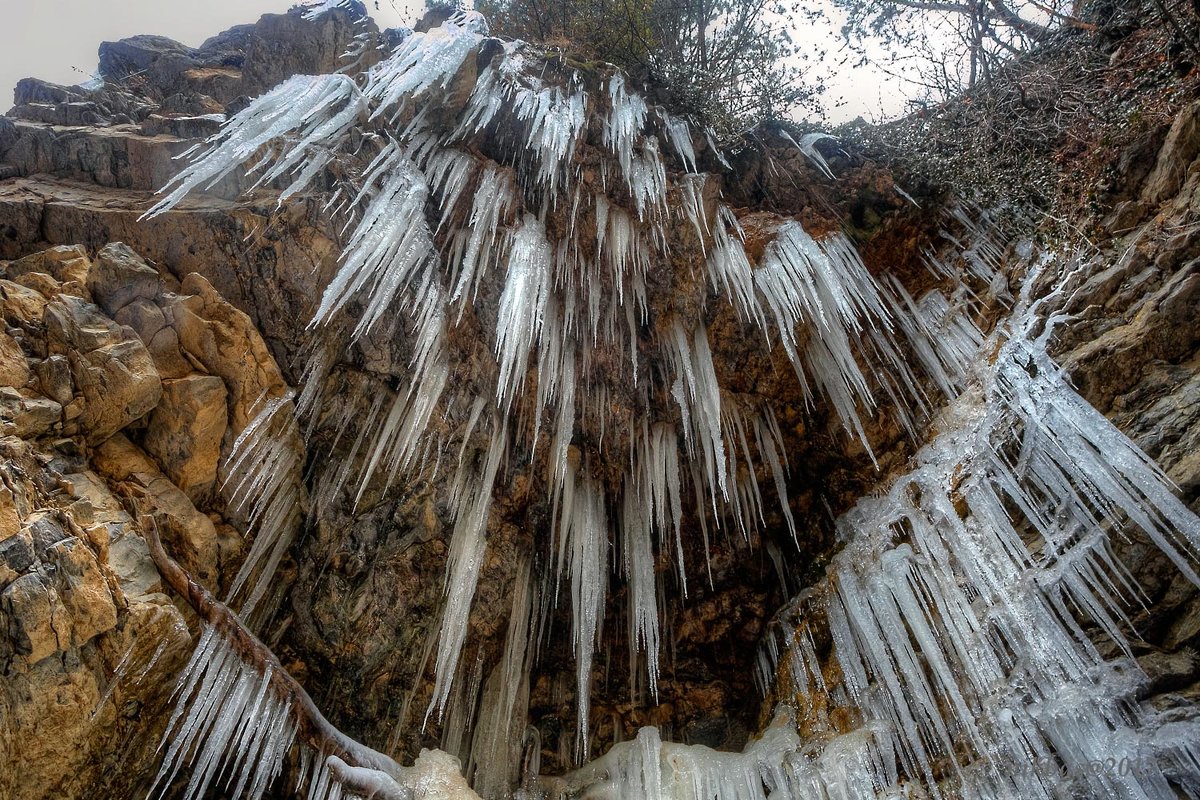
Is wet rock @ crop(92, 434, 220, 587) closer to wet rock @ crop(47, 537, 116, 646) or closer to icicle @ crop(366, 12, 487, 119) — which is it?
wet rock @ crop(47, 537, 116, 646)

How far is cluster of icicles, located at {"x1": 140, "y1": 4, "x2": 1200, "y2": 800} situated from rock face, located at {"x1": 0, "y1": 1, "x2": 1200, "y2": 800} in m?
0.21

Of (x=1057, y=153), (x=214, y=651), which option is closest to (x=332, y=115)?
(x=214, y=651)

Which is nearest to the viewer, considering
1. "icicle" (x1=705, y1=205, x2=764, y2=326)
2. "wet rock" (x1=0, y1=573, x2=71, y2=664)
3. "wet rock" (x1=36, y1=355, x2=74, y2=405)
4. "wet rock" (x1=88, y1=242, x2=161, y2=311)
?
"wet rock" (x1=0, y1=573, x2=71, y2=664)

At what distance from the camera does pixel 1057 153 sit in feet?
19.6

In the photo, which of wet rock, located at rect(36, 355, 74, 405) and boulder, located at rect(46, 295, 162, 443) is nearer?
wet rock, located at rect(36, 355, 74, 405)

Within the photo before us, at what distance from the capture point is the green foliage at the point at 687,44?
7.34 meters

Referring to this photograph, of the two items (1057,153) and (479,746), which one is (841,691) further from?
(1057,153)

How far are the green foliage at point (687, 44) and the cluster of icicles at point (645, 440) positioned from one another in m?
0.89

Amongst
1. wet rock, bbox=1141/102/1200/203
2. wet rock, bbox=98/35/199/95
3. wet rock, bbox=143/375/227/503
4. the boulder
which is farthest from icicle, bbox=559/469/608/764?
wet rock, bbox=98/35/199/95

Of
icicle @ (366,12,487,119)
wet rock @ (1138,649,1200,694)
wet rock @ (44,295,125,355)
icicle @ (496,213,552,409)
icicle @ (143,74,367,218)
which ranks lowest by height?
wet rock @ (1138,649,1200,694)

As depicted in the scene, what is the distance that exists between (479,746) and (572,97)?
19.5 ft

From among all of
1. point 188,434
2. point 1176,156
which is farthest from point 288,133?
point 1176,156

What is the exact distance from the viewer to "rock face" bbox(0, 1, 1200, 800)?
332 cm

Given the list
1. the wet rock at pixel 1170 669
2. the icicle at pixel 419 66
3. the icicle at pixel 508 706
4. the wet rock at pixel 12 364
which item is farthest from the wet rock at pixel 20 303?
the wet rock at pixel 1170 669
